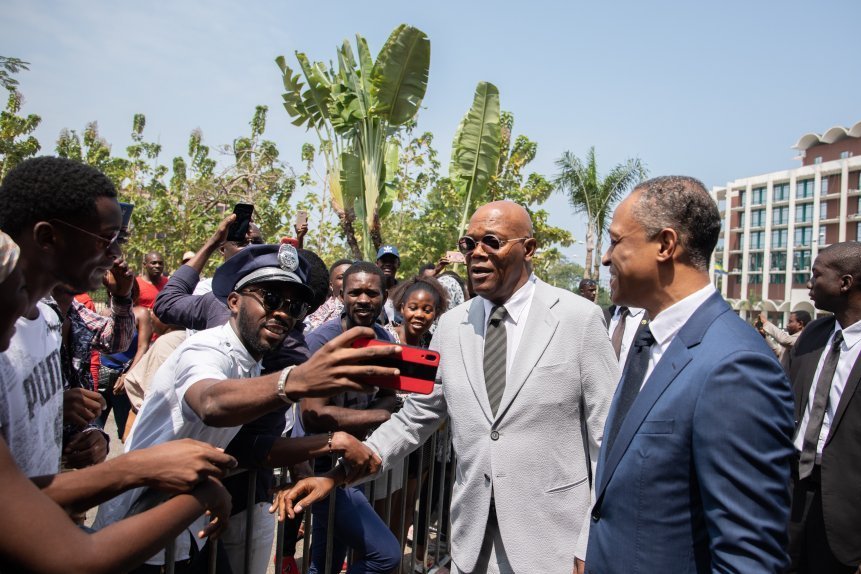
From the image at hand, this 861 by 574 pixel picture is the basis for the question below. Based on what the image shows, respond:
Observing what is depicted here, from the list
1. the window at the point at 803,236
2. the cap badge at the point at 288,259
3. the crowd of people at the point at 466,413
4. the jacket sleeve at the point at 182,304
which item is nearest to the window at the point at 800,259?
the window at the point at 803,236

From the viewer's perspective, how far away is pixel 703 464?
1804 millimetres

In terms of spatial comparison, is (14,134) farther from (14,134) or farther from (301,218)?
(301,218)

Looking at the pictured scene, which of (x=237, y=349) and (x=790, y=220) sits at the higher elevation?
(x=790, y=220)

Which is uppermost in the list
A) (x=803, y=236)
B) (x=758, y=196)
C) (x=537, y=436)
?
(x=758, y=196)

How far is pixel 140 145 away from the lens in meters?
22.6

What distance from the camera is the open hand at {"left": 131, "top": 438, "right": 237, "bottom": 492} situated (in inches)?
68.4

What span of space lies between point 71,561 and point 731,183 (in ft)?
329

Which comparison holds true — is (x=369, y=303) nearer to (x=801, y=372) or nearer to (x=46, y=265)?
(x=46, y=265)

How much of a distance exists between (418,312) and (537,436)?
2680 mm

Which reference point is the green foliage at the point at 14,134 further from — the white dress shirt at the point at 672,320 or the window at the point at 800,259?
the window at the point at 800,259

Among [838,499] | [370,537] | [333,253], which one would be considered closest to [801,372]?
[838,499]

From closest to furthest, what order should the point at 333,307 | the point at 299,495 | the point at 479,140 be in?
the point at 299,495, the point at 333,307, the point at 479,140

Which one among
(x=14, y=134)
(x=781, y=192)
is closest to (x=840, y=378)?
(x=14, y=134)

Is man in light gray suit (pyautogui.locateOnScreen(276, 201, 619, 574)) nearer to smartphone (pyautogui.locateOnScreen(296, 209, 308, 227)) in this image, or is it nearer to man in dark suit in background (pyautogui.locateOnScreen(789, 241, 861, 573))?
man in dark suit in background (pyautogui.locateOnScreen(789, 241, 861, 573))
